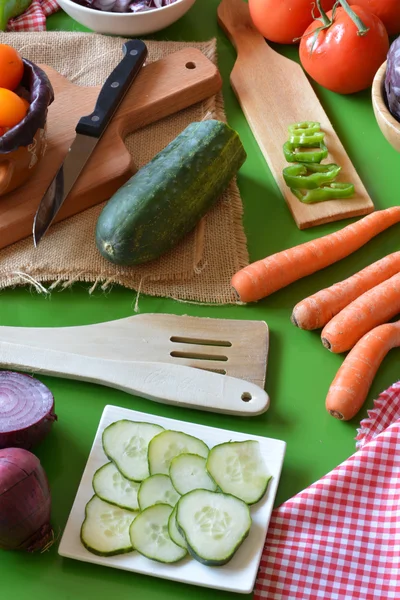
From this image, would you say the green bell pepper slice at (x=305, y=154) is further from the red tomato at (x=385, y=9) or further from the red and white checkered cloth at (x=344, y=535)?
the red and white checkered cloth at (x=344, y=535)

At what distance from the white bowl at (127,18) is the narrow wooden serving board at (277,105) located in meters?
0.19

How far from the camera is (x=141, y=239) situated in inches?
65.3

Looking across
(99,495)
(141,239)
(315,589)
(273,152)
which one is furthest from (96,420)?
(273,152)

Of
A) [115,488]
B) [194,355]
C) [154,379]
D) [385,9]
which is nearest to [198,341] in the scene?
[194,355]

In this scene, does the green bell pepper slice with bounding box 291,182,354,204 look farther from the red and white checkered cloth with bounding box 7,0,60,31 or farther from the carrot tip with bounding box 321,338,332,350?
the red and white checkered cloth with bounding box 7,0,60,31

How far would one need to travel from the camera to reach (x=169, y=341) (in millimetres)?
1580

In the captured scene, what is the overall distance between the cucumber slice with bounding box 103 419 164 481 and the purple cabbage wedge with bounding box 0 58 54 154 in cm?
64

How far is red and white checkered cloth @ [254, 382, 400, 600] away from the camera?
1269 mm

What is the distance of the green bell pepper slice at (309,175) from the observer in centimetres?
184

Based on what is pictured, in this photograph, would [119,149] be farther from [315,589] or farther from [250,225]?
[315,589]

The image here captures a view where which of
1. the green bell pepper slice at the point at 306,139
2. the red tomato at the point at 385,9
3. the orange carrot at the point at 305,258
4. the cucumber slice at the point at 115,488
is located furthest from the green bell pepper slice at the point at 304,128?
the cucumber slice at the point at 115,488

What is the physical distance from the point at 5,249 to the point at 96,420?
497 millimetres

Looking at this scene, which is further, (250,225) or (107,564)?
(250,225)

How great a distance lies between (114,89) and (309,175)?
0.52 m
